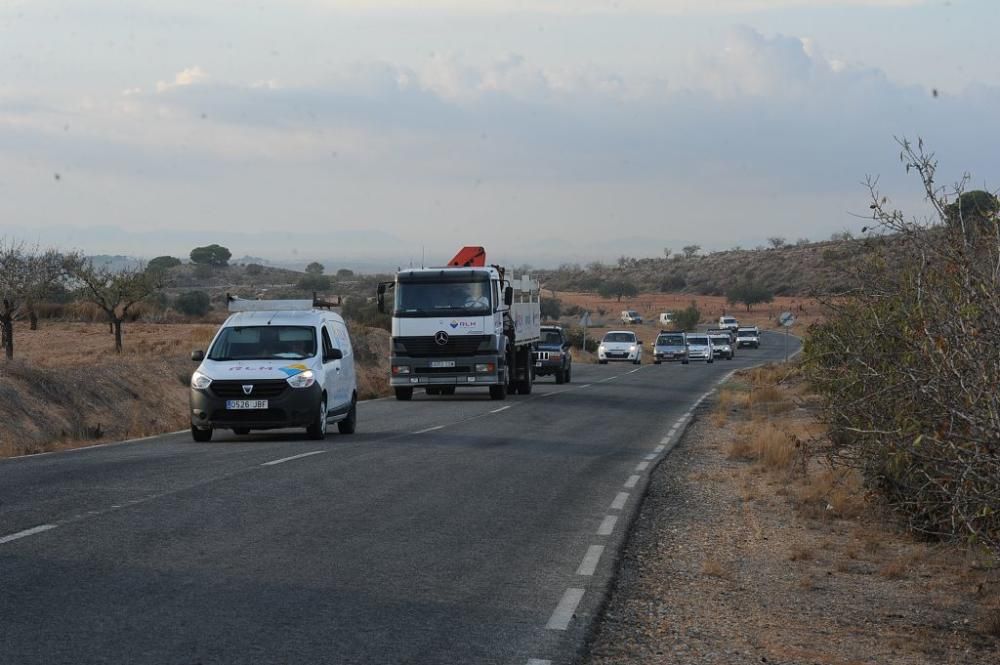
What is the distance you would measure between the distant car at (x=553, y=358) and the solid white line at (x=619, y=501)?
2754 centimetres

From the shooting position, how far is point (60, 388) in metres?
25.1

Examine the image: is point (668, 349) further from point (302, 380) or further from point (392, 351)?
point (302, 380)

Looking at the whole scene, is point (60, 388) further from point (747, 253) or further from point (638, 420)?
point (747, 253)

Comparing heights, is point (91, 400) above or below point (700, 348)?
above

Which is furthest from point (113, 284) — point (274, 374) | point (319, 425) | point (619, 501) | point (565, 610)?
point (565, 610)

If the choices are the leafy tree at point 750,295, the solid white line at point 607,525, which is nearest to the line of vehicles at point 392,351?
the solid white line at point 607,525

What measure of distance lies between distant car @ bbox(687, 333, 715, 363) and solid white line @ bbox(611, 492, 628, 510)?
5380 cm

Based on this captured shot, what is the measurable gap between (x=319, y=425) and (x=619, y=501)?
720 centimetres

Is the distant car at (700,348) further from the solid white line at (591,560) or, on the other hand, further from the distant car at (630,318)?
the solid white line at (591,560)

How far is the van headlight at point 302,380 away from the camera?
750 inches

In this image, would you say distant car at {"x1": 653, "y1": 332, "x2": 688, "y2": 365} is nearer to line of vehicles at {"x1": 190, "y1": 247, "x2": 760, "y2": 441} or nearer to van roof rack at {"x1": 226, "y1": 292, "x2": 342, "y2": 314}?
line of vehicles at {"x1": 190, "y1": 247, "x2": 760, "y2": 441}

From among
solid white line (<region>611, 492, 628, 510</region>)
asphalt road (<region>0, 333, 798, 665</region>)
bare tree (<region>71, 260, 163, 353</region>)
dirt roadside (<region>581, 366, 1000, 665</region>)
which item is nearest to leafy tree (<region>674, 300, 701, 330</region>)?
bare tree (<region>71, 260, 163, 353</region>)

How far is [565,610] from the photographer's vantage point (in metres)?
7.95

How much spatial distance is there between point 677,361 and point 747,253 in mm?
118602
